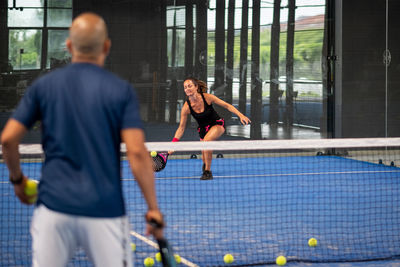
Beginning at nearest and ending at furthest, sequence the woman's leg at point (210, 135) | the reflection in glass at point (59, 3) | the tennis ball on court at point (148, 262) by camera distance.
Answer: the tennis ball on court at point (148, 262), the woman's leg at point (210, 135), the reflection in glass at point (59, 3)

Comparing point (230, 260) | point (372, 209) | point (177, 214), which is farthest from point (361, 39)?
point (230, 260)

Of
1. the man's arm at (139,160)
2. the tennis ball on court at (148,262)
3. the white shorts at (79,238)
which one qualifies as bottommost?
the tennis ball on court at (148,262)

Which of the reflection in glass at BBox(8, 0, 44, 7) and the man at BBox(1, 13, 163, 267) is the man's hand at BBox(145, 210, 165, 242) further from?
the reflection in glass at BBox(8, 0, 44, 7)

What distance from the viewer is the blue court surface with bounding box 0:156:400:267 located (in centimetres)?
489

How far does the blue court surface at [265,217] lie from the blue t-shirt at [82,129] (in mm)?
2383

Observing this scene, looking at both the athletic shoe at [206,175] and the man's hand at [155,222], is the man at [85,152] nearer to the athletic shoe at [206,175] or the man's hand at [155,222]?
the man's hand at [155,222]

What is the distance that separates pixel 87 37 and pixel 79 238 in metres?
0.73

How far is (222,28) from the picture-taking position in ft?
42.4

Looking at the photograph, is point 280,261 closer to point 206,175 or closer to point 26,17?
point 206,175

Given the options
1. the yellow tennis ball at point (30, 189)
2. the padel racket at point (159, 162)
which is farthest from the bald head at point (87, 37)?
the padel racket at point (159, 162)

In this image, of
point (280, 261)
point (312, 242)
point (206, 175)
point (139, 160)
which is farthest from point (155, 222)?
point (206, 175)

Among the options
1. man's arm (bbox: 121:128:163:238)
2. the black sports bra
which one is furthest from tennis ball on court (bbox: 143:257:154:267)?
the black sports bra

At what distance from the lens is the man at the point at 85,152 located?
2293 millimetres

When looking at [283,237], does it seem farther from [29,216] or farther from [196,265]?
[29,216]
